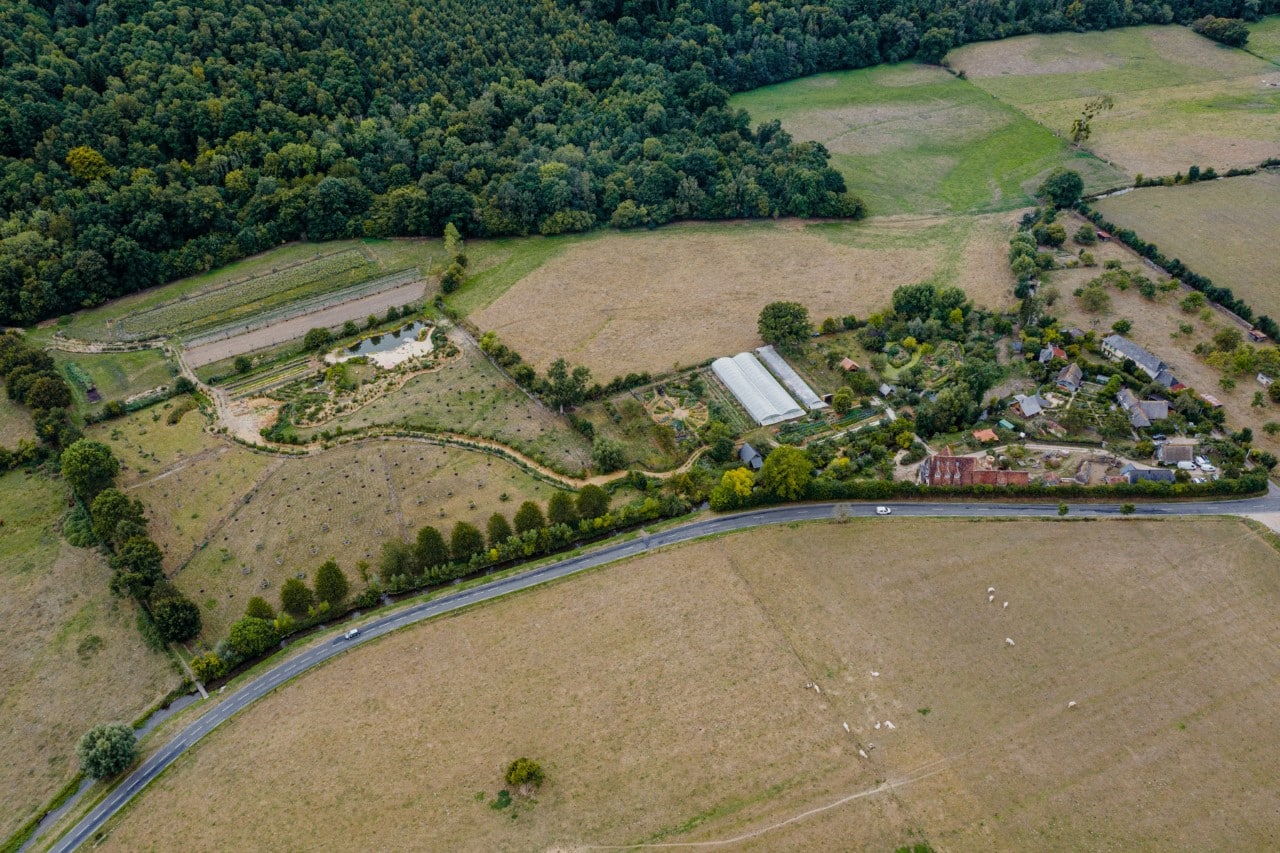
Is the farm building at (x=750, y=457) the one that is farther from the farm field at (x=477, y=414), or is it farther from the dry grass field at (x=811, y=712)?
the farm field at (x=477, y=414)

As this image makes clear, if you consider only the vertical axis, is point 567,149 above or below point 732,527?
above

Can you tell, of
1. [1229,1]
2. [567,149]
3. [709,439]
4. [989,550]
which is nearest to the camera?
[989,550]

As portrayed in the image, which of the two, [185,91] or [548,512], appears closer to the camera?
[548,512]

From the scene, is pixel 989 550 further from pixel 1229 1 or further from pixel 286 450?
pixel 1229 1

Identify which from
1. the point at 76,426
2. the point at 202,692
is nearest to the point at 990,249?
the point at 202,692

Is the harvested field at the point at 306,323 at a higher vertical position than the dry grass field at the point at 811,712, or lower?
higher

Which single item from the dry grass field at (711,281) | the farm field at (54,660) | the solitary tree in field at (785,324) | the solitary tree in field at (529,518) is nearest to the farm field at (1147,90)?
the dry grass field at (711,281)

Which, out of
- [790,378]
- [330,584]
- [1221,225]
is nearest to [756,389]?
[790,378]

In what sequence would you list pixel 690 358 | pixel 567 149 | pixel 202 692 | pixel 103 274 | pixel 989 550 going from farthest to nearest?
pixel 567 149 < pixel 103 274 < pixel 690 358 < pixel 989 550 < pixel 202 692
